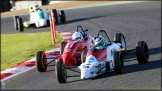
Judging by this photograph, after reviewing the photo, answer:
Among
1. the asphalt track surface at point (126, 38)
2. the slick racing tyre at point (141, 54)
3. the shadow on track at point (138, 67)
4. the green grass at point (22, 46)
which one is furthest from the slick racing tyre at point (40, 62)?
the slick racing tyre at point (141, 54)

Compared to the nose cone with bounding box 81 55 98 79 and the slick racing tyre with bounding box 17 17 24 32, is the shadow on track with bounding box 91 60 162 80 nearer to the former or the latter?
the nose cone with bounding box 81 55 98 79

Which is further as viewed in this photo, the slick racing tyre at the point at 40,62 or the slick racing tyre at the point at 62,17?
the slick racing tyre at the point at 62,17

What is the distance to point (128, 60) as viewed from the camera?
11.3 metres

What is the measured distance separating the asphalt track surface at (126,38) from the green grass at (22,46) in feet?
4.71

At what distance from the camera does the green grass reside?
13769mm

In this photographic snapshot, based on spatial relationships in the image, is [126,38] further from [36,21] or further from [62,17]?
[36,21]

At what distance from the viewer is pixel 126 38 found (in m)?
15.9

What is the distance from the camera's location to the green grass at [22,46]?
13769mm

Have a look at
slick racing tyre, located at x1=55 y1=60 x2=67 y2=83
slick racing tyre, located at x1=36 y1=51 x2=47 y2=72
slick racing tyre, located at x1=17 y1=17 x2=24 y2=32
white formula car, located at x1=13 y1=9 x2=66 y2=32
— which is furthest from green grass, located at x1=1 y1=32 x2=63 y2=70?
slick racing tyre, located at x1=55 y1=60 x2=67 y2=83

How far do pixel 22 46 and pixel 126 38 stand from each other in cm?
350

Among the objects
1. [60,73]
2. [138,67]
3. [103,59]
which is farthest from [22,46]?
[60,73]

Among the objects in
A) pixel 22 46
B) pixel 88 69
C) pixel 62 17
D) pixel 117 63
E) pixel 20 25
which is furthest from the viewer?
pixel 62 17

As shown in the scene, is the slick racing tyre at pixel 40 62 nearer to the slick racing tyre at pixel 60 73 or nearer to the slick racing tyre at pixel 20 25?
the slick racing tyre at pixel 60 73

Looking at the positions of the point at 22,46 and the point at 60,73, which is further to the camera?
the point at 22,46
